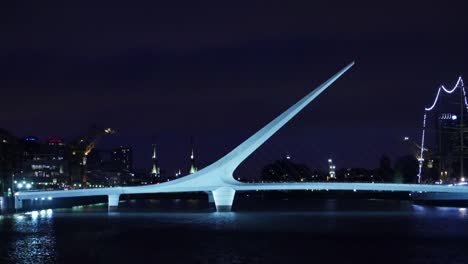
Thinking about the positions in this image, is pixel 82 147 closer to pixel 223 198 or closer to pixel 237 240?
pixel 223 198

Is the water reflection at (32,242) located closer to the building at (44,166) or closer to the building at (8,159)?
the building at (8,159)

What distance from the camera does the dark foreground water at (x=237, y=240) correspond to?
96.1 ft

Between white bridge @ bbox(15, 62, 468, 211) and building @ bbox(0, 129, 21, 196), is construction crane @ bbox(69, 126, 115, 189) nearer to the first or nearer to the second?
building @ bbox(0, 129, 21, 196)

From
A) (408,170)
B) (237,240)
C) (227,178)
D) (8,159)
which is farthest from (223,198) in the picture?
(408,170)

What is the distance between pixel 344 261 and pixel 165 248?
8595 millimetres

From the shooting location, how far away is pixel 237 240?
116ft

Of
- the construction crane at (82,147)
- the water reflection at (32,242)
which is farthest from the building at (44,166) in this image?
the water reflection at (32,242)

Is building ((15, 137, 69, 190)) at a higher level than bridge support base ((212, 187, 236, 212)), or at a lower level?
higher

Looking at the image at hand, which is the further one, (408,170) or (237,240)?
(408,170)

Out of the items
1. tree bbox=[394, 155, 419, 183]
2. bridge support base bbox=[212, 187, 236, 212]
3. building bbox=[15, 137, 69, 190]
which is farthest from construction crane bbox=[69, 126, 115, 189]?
bridge support base bbox=[212, 187, 236, 212]

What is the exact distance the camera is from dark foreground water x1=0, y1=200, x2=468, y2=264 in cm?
2930

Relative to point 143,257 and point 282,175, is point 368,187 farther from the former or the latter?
point 282,175

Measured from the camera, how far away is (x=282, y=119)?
5503 cm

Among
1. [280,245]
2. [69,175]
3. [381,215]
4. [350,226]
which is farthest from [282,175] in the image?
[280,245]
